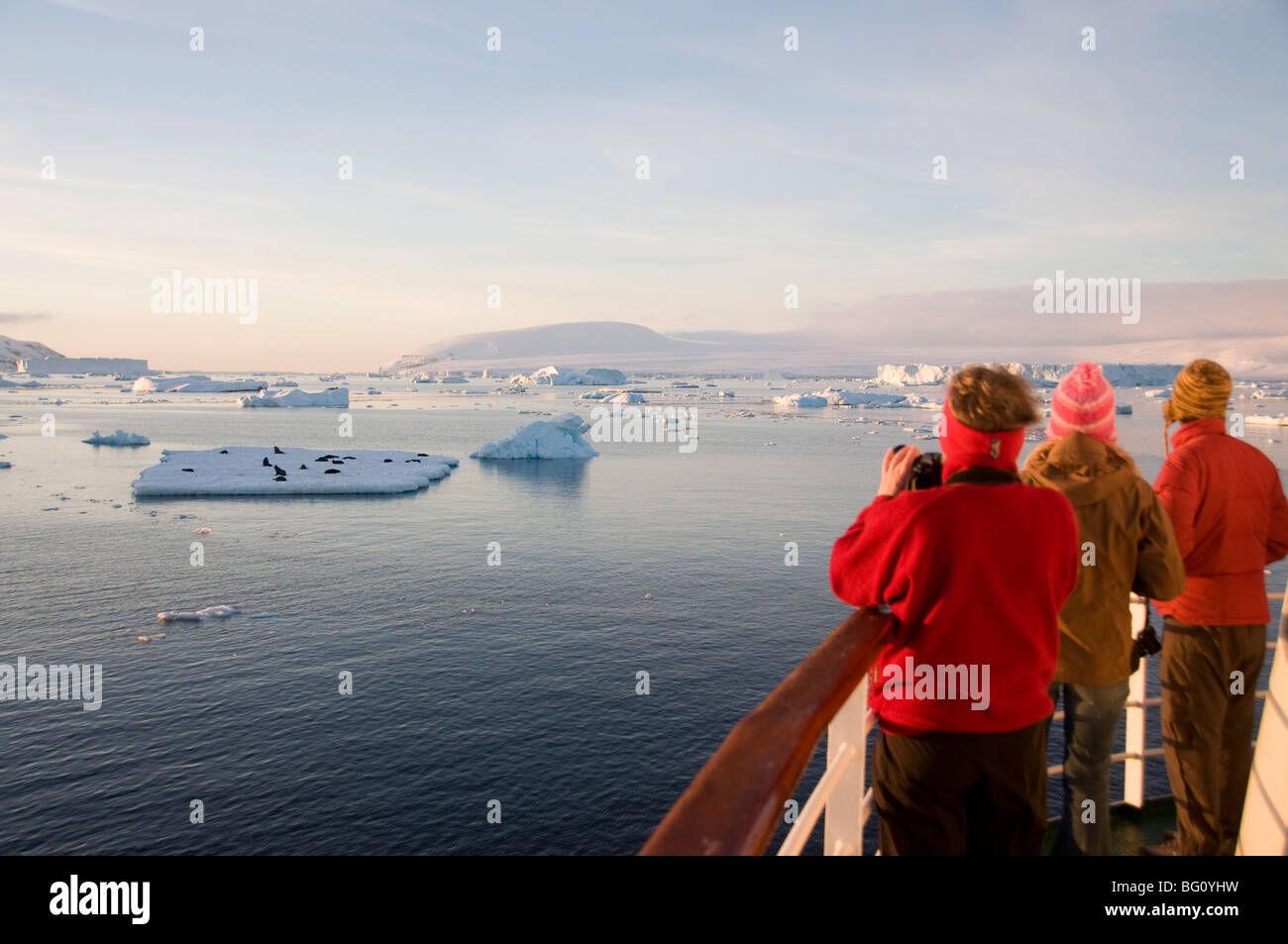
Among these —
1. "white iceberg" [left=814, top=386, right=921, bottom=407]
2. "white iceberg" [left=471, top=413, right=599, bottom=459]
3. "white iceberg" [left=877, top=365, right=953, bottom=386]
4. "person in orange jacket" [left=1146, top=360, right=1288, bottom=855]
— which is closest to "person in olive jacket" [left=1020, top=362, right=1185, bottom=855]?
"person in orange jacket" [left=1146, top=360, right=1288, bottom=855]

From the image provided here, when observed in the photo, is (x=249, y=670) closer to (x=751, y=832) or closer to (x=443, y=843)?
(x=443, y=843)

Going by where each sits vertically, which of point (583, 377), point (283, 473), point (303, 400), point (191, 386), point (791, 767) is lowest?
point (283, 473)

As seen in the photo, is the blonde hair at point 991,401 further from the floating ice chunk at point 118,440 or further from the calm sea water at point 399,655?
the floating ice chunk at point 118,440

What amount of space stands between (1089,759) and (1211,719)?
0.61 meters

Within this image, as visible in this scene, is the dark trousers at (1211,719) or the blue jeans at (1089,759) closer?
the blue jeans at (1089,759)

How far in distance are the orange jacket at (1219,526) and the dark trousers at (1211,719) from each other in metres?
0.08

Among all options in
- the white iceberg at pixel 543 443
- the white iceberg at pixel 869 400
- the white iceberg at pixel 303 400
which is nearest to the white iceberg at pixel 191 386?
the white iceberg at pixel 303 400

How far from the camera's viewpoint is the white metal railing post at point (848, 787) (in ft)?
5.82

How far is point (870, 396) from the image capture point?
347ft

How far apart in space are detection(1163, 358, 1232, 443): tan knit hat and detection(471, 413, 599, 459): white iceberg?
54.6 metres

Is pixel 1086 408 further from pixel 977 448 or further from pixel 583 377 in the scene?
pixel 583 377

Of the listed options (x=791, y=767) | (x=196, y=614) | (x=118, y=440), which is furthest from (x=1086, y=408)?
(x=118, y=440)

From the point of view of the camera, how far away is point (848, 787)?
1819mm

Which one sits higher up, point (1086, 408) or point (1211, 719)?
point (1086, 408)
